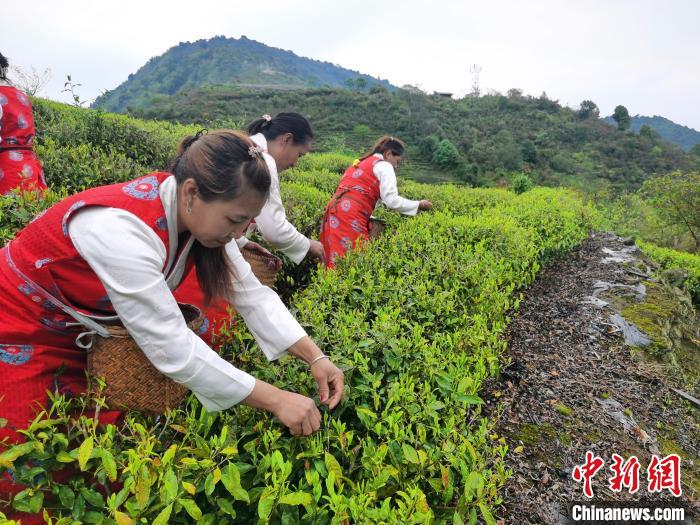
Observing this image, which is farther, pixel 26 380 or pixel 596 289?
pixel 596 289

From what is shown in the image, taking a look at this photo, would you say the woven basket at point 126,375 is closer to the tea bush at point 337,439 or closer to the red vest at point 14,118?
the tea bush at point 337,439

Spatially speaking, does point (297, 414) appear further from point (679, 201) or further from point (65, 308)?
point (679, 201)

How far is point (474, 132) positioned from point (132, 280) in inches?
1964

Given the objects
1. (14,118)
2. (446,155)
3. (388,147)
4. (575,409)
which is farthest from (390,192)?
(446,155)

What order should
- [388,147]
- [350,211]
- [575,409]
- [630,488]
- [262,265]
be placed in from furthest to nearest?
[388,147], [350,211], [262,265], [575,409], [630,488]

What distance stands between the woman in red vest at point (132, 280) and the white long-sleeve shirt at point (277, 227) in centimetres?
145

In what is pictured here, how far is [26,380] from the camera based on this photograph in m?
1.41

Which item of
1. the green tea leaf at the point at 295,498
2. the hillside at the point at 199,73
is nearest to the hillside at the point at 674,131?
the hillside at the point at 199,73

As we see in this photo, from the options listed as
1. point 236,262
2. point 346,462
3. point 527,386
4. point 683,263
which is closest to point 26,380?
point 236,262

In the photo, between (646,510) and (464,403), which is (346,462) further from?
(646,510)

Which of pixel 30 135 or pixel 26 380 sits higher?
pixel 30 135

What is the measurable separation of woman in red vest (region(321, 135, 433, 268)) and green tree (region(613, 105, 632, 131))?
61.9m

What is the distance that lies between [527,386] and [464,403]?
1.20 m

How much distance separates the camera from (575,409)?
2.58 meters
